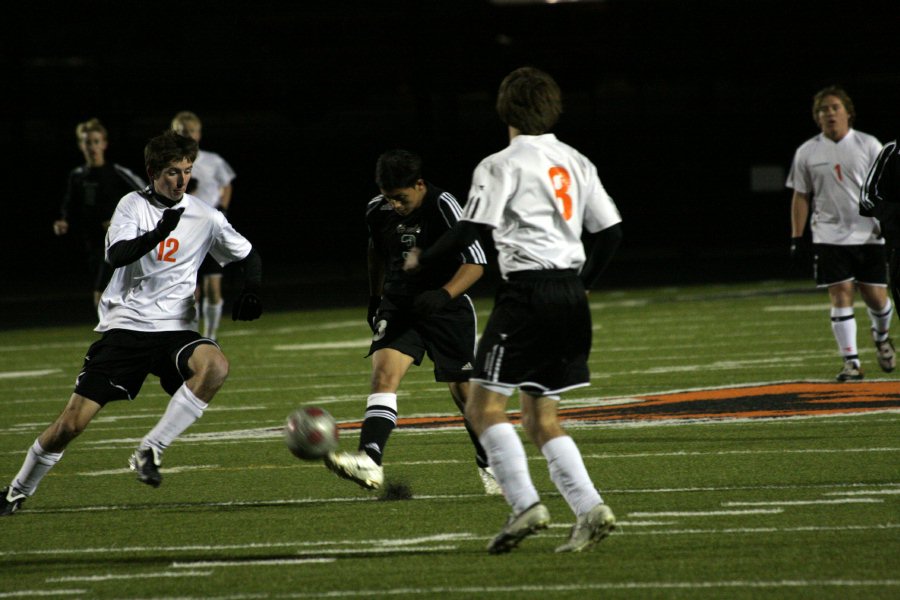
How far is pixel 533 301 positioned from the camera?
573 cm

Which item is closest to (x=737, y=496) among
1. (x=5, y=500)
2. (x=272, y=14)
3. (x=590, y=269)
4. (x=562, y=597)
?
(x=590, y=269)

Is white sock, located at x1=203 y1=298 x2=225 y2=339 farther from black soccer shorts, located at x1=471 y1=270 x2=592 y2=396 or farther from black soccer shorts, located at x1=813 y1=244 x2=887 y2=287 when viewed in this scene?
black soccer shorts, located at x1=471 y1=270 x2=592 y2=396

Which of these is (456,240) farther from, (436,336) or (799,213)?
(799,213)

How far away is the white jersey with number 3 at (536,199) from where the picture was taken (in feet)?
18.6

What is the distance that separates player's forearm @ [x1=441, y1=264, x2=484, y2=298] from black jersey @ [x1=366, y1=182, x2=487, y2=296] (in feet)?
2.30

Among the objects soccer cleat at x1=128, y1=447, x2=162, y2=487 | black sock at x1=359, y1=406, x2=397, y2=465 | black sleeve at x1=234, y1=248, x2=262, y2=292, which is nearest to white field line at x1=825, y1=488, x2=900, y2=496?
black sock at x1=359, y1=406, x2=397, y2=465

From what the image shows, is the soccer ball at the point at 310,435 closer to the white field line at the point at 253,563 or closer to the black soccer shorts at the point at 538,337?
the white field line at the point at 253,563

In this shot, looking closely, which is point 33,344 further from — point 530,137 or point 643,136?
point 643,136

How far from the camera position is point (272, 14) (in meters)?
37.9

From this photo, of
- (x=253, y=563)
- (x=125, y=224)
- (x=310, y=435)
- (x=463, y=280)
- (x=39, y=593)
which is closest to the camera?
(x=39, y=593)

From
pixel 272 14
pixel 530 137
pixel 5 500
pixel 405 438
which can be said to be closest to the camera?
pixel 530 137

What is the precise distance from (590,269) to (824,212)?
6.23m

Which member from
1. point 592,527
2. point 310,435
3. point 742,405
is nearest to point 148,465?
point 310,435

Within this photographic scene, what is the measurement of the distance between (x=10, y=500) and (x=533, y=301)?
9.70ft
